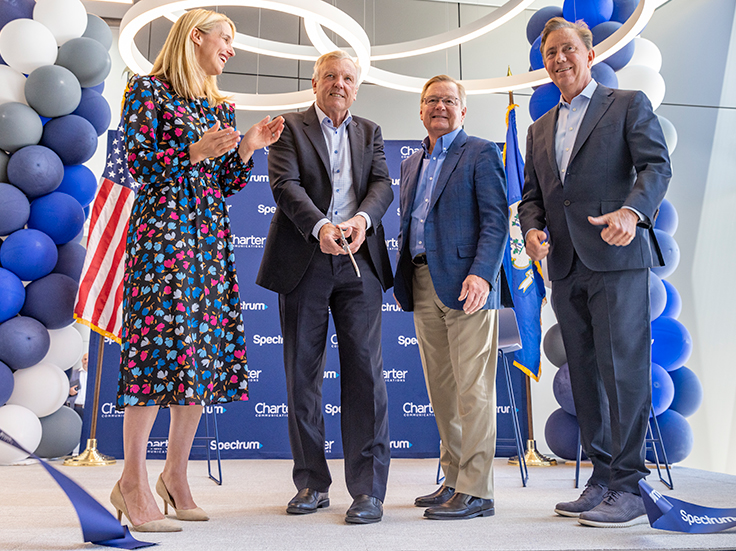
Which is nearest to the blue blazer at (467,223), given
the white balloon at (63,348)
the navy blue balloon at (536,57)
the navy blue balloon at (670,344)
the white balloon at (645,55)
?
the navy blue balloon at (670,344)

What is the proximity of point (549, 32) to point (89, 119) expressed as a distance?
3.45 m

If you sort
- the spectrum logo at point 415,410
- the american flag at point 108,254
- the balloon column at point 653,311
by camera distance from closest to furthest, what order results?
the balloon column at point 653,311
the american flag at point 108,254
the spectrum logo at point 415,410

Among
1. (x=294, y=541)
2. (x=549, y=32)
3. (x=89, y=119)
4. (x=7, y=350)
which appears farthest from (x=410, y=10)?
(x=294, y=541)

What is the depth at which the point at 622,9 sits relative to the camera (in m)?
4.30

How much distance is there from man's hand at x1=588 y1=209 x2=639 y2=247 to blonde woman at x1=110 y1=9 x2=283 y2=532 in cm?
115

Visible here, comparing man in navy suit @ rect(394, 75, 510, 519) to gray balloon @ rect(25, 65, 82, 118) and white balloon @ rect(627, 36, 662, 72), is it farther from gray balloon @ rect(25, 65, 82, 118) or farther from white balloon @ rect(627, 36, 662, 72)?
gray balloon @ rect(25, 65, 82, 118)

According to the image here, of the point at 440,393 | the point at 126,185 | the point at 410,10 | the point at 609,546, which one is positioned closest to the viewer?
the point at 609,546

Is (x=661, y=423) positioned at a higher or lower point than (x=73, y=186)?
lower

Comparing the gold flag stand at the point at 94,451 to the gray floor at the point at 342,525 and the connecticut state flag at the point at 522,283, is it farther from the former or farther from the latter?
the connecticut state flag at the point at 522,283

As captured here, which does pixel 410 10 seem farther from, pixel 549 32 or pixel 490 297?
→ pixel 490 297

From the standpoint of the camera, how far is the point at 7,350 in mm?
3869

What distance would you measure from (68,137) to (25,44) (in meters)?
0.68

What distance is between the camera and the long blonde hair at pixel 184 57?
2.08 metres

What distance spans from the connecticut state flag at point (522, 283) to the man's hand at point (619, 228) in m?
2.05
